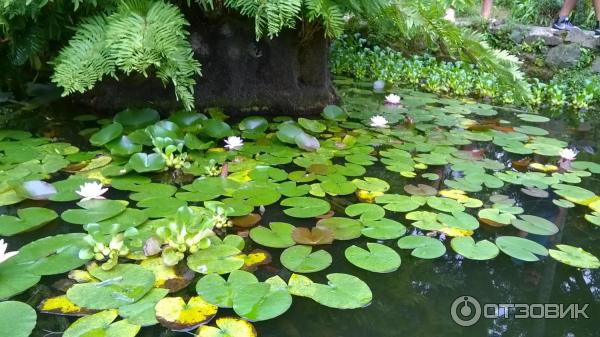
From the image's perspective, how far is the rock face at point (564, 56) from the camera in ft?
11.8

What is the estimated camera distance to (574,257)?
119cm

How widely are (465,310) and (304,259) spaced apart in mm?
374

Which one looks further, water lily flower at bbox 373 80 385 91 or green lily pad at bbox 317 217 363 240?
water lily flower at bbox 373 80 385 91

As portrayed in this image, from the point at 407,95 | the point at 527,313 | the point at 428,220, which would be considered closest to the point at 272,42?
the point at 407,95

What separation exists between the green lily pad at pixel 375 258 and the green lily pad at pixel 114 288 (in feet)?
1.54

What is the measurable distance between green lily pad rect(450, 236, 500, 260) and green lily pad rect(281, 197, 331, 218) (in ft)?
1.20

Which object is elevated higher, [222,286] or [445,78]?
[445,78]

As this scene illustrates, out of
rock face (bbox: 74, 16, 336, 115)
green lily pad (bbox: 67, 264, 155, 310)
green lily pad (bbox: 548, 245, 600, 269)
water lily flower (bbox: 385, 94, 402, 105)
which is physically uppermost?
rock face (bbox: 74, 16, 336, 115)

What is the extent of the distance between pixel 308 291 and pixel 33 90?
2.10 meters

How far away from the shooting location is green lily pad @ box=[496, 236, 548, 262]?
119 cm

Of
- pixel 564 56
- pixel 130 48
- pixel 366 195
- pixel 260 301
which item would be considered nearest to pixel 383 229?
pixel 366 195

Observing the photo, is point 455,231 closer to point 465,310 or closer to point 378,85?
point 465,310

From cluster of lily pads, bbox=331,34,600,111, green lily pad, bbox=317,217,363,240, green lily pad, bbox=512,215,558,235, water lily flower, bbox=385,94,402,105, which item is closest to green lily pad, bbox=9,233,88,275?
green lily pad, bbox=317,217,363,240

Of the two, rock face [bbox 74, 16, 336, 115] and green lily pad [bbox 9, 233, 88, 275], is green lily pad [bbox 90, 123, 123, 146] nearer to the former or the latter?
rock face [bbox 74, 16, 336, 115]
